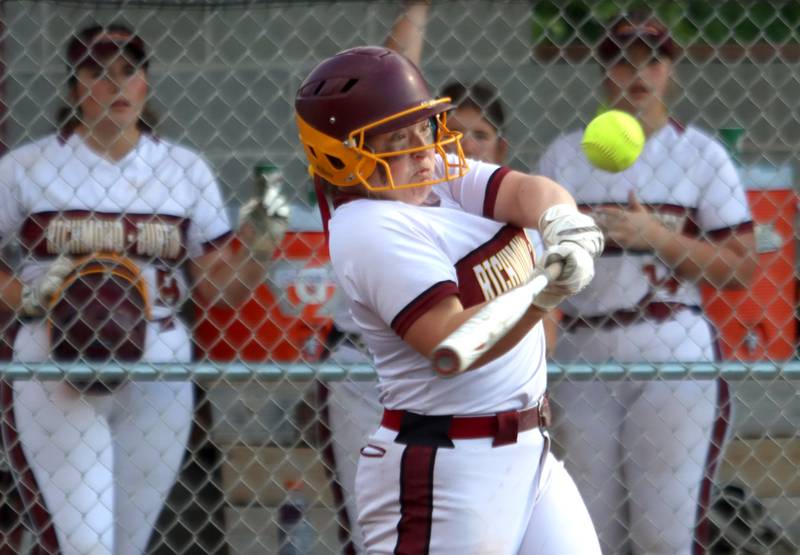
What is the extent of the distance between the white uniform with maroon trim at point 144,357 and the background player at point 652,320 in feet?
3.73

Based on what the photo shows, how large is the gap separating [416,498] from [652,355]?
4.72 feet

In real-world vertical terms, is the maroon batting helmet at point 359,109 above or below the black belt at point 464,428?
Answer: above

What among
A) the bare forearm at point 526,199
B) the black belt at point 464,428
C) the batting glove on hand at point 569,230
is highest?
the batting glove on hand at point 569,230

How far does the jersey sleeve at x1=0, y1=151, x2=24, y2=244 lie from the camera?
378 centimetres

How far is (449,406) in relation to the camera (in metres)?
2.54

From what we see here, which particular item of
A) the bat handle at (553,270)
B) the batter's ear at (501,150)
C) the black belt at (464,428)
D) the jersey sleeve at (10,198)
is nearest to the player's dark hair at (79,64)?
the jersey sleeve at (10,198)

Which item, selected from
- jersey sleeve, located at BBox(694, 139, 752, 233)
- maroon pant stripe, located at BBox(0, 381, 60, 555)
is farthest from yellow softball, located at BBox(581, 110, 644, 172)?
maroon pant stripe, located at BBox(0, 381, 60, 555)

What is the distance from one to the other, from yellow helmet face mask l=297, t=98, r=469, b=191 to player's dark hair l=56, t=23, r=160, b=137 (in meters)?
1.42

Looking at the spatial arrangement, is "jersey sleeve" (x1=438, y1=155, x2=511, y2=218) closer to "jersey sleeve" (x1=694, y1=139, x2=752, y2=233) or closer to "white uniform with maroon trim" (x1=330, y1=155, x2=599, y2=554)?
"white uniform with maroon trim" (x1=330, y1=155, x2=599, y2=554)

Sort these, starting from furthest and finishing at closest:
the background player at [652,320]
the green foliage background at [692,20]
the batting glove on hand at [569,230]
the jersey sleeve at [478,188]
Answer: the green foliage background at [692,20] → the background player at [652,320] → the jersey sleeve at [478,188] → the batting glove on hand at [569,230]

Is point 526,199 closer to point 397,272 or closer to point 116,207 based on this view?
point 397,272

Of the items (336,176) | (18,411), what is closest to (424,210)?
(336,176)

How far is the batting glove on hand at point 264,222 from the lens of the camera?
3789mm

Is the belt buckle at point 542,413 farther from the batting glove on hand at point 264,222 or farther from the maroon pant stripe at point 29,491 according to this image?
the maroon pant stripe at point 29,491
